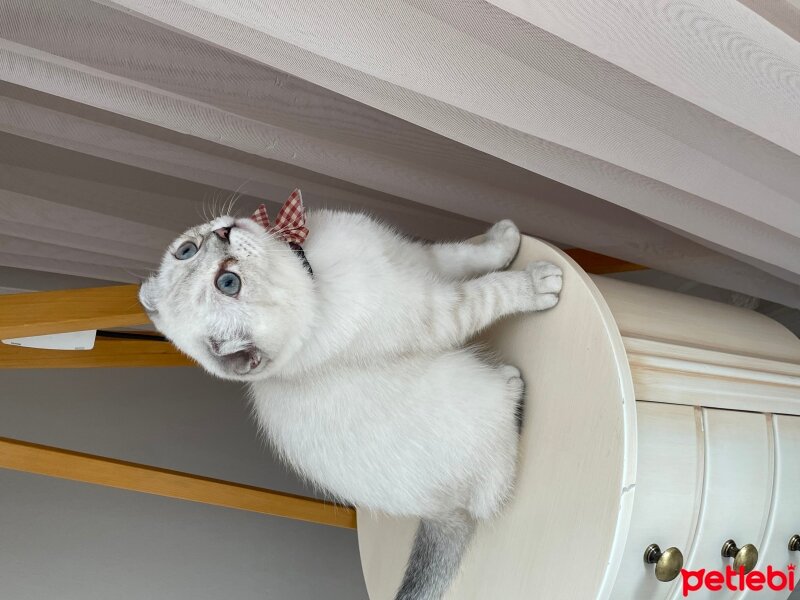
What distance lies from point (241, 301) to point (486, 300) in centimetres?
33

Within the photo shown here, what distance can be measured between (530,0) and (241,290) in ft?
1.56

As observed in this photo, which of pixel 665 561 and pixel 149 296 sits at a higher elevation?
pixel 149 296

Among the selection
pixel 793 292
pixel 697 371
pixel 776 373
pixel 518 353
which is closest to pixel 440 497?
pixel 518 353

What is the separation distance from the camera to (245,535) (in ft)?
6.70

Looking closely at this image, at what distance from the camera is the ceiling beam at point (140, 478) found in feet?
3.72

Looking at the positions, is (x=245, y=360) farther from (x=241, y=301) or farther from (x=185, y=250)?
(x=185, y=250)

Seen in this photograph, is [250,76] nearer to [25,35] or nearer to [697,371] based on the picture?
[25,35]

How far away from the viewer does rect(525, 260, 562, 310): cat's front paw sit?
3.07ft

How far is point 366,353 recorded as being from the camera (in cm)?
92

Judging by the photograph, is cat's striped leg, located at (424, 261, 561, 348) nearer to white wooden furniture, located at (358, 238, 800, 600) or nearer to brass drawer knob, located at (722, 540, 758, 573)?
white wooden furniture, located at (358, 238, 800, 600)

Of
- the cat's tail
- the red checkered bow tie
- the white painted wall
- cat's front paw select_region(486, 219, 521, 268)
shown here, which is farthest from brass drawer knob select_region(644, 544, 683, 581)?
the white painted wall

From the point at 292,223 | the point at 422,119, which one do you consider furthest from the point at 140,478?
the point at 422,119

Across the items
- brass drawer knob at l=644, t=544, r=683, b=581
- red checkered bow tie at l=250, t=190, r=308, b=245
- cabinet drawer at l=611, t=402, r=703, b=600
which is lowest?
brass drawer knob at l=644, t=544, r=683, b=581

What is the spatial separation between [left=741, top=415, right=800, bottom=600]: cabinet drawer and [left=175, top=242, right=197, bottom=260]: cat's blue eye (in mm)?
852
